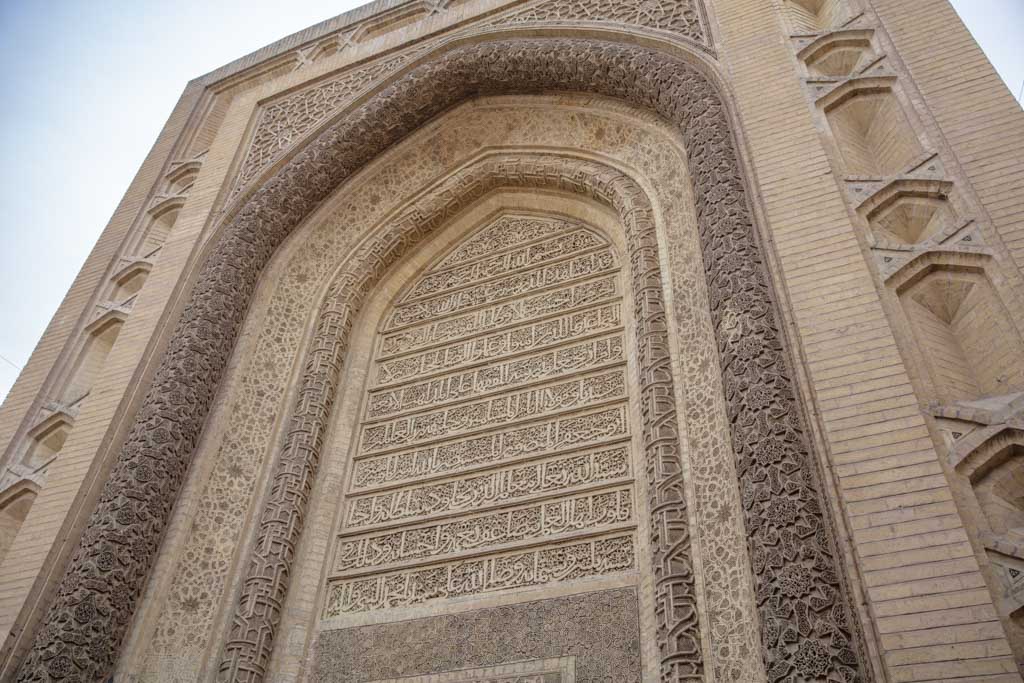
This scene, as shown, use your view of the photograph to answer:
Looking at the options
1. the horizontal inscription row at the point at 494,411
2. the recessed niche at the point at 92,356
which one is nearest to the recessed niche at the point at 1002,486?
the horizontal inscription row at the point at 494,411

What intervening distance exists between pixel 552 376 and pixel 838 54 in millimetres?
2180

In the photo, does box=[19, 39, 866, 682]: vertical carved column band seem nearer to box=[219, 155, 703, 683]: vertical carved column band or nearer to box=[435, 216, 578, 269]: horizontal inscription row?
box=[219, 155, 703, 683]: vertical carved column band

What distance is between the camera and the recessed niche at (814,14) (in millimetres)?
4746

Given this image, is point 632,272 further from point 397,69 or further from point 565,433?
point 397,69

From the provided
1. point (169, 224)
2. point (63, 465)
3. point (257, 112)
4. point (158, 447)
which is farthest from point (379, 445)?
point (257, 112)

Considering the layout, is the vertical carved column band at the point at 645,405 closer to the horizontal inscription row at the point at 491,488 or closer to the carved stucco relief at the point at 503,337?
the carved stucco relief at the point at 503,337

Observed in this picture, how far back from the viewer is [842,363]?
10.6ft

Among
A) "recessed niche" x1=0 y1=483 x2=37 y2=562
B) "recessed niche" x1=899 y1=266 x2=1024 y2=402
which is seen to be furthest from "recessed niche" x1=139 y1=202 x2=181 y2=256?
"recessed niche" x1=899 y1=266 x2=1024 y2=402

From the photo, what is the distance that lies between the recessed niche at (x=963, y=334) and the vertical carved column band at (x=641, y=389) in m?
1.07

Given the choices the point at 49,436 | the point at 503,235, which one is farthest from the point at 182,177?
the point at 503,235

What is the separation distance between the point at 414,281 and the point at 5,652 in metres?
3.06

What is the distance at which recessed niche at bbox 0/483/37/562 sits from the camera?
4.67m

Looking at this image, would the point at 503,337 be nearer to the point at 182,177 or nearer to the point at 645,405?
the point at 645,405

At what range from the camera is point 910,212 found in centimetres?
372
